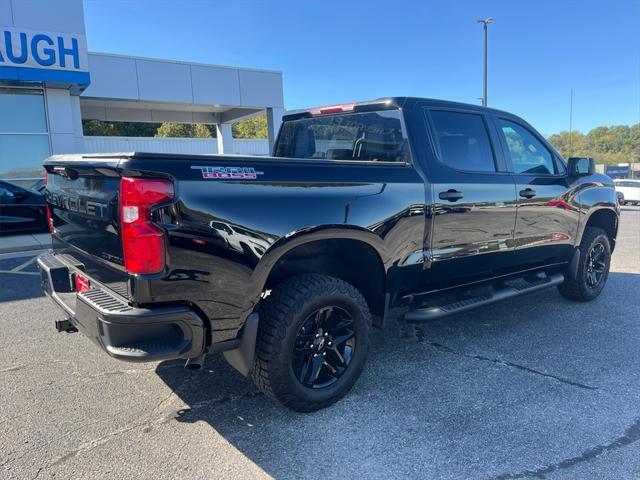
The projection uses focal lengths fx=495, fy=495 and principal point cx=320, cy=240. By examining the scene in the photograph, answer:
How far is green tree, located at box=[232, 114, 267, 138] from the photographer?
205 feet

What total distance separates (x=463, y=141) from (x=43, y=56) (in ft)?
37.6

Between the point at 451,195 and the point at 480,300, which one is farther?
the point at 480,300

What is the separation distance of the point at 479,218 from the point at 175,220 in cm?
252

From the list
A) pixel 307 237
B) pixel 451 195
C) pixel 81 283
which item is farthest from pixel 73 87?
pixel 307 237

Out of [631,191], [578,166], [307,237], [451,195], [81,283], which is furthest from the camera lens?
[631,191]

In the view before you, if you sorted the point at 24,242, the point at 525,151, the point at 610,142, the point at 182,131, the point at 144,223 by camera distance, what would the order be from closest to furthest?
1. the point at 144,223
2. the point at 525,151
3. the point at 24,242
4. the point at 182,131
5. the point at 610,142

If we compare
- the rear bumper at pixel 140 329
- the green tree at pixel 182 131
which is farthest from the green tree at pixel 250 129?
the rear bumper at pixel 140 329

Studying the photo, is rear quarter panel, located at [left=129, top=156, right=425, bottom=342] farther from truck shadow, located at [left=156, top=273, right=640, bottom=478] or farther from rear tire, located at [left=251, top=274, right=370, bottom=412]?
truck shadow, located at [left=156, top=273, right=640, bottom=478]

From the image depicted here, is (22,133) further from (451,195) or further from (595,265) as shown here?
(595,265)

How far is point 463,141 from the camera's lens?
4070 millimetres

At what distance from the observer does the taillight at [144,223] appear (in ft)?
7.74

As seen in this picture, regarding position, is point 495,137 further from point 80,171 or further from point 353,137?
point 80,171

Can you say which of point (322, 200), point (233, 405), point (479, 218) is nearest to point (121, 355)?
point (233, 405)

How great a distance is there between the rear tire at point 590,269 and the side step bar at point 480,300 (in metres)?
0.34
